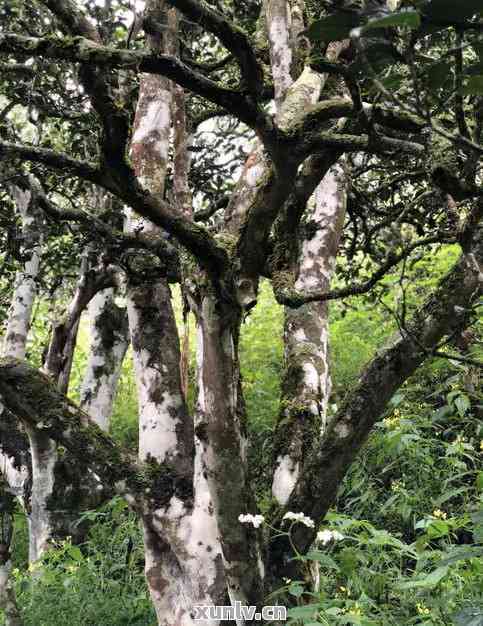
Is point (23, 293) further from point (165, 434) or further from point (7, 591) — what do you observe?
point (7, 591)

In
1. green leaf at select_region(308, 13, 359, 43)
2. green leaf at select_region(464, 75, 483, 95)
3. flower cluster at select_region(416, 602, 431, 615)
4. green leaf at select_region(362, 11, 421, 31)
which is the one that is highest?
green leaf at select_region(308, 13, 359, 43)

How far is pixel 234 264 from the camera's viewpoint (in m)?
2.64

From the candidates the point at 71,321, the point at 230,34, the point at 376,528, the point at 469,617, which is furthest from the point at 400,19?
the point at 376,528

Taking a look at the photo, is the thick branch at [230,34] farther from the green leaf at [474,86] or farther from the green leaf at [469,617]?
the green leaf at [469,617]

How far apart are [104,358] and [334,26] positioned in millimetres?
5310

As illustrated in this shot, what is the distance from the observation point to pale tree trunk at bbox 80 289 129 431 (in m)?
5.84

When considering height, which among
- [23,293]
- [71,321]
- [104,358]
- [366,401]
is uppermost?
[23,293]

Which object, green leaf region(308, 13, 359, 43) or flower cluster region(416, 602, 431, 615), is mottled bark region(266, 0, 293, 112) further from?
green leaf region(308, 13, 359, 43)

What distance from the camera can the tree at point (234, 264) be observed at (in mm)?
1970

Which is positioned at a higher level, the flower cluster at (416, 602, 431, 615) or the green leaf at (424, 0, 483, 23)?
the green leaf at (424, 0, 483, 23)

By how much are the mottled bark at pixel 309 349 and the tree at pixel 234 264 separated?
11 millimetres

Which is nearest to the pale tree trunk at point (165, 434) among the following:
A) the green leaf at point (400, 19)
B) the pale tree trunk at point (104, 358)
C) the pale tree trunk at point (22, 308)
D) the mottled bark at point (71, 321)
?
the mottled bark at point (71, 321)

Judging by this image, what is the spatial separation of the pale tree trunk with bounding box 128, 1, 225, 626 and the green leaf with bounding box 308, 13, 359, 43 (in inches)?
81.0

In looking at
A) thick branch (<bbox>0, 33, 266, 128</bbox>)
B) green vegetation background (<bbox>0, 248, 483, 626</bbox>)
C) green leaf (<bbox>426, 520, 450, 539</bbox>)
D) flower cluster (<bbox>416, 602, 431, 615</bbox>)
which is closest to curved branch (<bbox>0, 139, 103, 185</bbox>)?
thick branch (<bbox>0, 33, 266, 128</bbox>)
